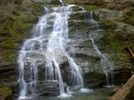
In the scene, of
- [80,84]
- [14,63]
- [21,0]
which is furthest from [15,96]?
[21,0]

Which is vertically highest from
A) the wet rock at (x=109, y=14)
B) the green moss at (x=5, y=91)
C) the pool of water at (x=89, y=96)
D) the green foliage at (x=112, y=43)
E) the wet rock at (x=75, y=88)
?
the wet rock at (x=109, y=14)

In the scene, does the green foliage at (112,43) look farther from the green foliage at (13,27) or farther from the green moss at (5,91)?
the green moss at (5,91)

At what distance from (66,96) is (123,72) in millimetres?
3512

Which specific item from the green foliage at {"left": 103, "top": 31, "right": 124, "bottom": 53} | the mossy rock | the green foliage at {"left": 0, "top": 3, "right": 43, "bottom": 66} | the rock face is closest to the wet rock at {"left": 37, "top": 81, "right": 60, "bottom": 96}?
the rock face

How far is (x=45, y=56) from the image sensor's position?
38.7ft

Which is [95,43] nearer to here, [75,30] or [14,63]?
[75,30]

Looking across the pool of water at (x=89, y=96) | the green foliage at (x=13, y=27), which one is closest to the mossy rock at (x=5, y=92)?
the pool of water at (x=89, y=96)

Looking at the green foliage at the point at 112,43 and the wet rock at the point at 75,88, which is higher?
the green foliage at the point at 112,43

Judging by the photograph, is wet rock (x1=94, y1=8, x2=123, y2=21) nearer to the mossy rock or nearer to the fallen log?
the mossy rock

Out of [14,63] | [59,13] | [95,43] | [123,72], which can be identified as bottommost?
[123,72]

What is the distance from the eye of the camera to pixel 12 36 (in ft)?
45.4

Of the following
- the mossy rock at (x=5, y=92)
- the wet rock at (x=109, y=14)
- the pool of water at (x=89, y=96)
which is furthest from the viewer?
the wet rock at (x=109, y=14)

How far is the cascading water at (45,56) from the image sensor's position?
1079 cm

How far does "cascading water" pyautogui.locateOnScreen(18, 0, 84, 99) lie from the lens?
35.4ft
